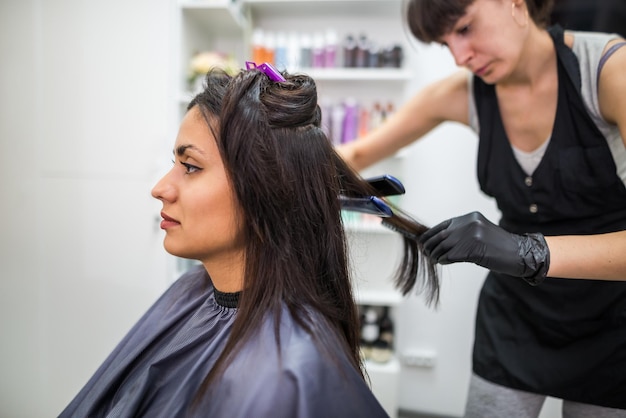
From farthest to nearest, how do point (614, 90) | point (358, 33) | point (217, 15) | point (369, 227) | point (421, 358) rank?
1. point (421, 358)
2. point (358, 33)
3. point (369, 227)
4. point (217, 15)
5. point (614, 90)

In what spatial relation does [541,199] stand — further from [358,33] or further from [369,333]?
[358,33]

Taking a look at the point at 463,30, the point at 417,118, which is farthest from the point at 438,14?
the point at 417,118

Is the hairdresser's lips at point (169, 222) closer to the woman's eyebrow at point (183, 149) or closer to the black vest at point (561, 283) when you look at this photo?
the woman's eyebrow at point (183, 149)

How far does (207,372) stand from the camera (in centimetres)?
79

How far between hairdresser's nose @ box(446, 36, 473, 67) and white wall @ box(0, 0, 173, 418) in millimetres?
1158

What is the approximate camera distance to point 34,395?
146 centimetres

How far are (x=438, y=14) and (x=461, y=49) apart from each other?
109 millimetres

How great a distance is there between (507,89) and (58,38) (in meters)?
1.57

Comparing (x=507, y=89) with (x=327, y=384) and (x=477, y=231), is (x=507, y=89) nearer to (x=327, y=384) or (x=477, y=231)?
(x=477, y=231)

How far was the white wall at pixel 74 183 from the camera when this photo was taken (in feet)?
4.57

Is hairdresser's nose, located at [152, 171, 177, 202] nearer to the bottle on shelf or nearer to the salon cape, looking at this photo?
the salon cape

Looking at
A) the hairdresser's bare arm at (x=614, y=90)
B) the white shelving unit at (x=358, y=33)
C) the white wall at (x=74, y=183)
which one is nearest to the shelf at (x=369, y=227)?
the white shelving unit at (x=358, y=33)

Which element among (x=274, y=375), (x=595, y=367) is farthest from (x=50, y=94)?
(x=595, y=367)

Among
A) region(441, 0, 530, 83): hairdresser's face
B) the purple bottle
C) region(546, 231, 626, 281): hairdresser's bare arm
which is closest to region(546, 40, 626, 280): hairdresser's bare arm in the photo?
region(546, 231, 626, 281): hairdresser's bare arm
